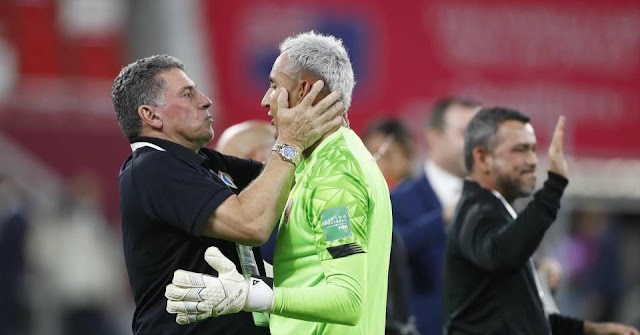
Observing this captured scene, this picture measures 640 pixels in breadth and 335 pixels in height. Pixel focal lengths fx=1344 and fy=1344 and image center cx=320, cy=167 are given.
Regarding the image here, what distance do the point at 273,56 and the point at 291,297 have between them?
12808 mm

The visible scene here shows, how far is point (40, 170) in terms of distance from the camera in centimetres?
1622

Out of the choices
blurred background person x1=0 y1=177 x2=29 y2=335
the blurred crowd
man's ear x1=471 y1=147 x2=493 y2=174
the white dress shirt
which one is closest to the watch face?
man's ear x1=471 y1=147 x2=493 y2=174

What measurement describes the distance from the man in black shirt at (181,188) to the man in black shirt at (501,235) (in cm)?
121

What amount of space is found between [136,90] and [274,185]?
79 cm

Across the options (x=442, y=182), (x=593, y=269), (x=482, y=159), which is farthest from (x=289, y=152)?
(x=593, y=269)

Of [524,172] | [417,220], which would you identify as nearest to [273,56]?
[417,220]

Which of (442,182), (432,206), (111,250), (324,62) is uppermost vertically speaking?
(324,62)

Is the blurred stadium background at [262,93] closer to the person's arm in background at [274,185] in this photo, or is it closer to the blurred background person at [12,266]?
the blurred background person at [12,266]

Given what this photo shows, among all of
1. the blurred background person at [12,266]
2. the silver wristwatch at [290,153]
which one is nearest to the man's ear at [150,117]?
the silver wristwatch at [290,153]

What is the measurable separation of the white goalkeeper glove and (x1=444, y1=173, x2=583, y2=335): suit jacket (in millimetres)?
1631

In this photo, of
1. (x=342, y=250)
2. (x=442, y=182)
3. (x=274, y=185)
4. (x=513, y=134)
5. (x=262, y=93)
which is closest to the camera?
(x=342, y=250)

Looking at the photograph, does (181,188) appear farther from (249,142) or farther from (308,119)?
(249,142)

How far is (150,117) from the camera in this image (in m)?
5.51

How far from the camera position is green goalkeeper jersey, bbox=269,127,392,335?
193 inches
